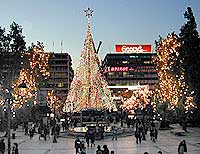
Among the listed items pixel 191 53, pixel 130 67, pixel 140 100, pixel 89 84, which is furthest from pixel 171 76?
pixel 130 67

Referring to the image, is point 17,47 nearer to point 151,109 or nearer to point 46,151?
point 46,151

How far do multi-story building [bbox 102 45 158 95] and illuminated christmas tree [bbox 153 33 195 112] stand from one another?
103641 millimetres

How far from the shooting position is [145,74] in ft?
572

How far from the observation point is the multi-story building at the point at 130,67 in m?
174

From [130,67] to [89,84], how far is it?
421ft

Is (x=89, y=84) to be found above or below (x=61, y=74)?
below

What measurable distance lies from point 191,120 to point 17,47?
25.2 metres

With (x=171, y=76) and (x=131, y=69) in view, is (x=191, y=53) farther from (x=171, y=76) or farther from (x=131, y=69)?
(x=131, y=69)

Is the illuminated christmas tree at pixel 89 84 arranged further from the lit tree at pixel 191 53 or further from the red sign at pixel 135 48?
the red sign at pixel 135 48

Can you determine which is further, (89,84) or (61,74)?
Answer: (61,74)

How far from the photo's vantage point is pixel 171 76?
6238cm

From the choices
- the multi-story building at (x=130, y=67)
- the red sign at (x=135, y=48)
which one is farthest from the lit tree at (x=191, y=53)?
the red sign at (x=135, y=48)

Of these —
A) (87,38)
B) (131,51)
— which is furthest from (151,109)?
(131,51)

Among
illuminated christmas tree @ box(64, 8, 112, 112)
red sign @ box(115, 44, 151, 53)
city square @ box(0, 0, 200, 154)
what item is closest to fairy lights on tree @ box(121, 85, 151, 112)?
city square @ box(0, 0, 200, 154)
